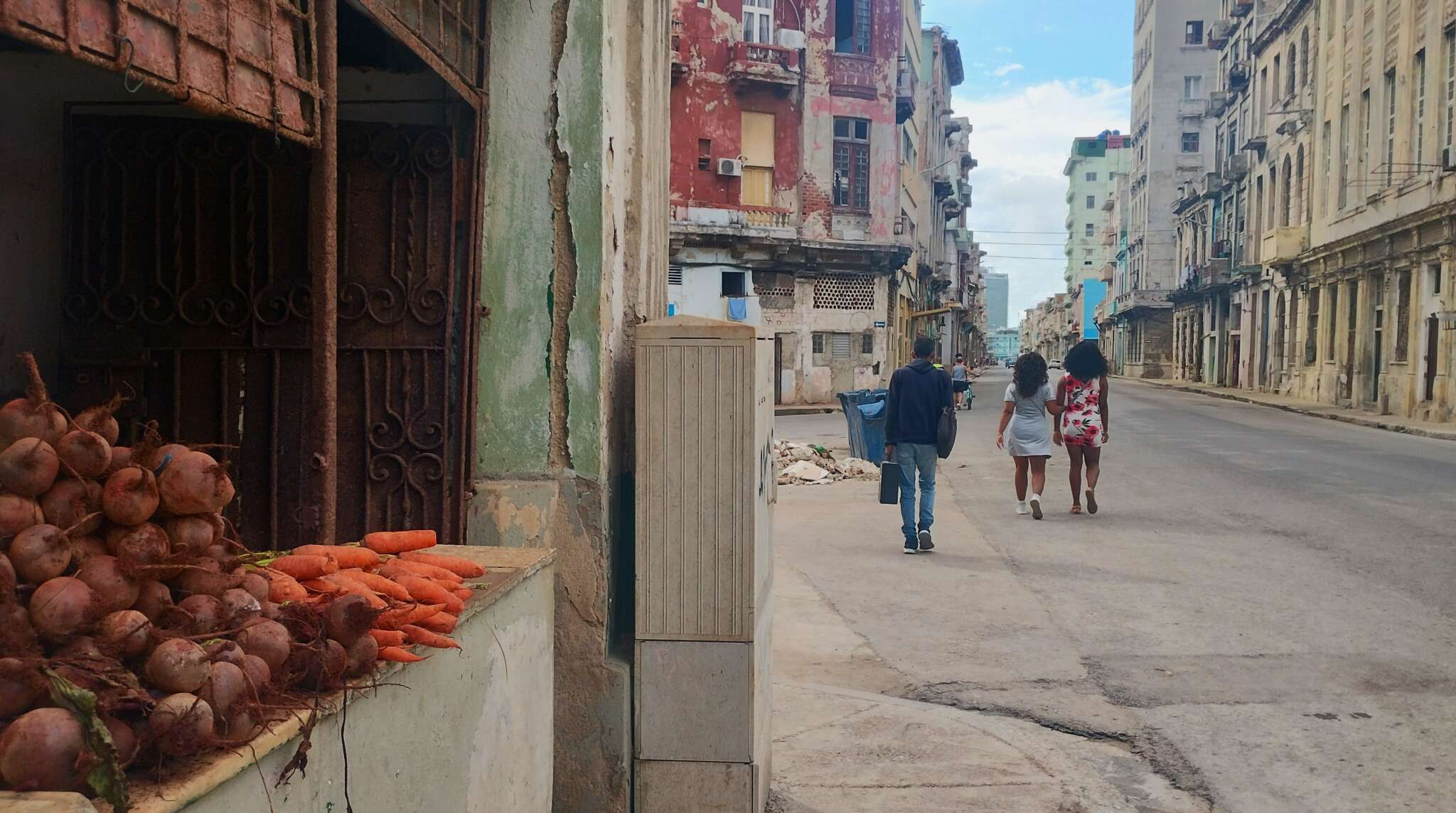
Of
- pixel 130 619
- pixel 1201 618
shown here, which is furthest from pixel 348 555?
pixel 1201 618

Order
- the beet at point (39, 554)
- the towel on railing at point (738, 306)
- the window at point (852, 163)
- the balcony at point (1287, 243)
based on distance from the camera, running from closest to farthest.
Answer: the beet at point (39, 554) < the towel on railing at point (738, 306) < the window at point (852, 163) < the balcony at point (1287, 243)

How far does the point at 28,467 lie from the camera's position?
69.2 inches

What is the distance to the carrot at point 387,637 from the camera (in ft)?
7.16

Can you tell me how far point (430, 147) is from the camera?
12.4 feet

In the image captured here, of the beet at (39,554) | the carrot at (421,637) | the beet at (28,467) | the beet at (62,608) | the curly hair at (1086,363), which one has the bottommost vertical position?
the carrot at (421,637)

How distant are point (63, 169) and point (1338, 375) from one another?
32.8 m

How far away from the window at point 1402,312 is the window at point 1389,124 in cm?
260

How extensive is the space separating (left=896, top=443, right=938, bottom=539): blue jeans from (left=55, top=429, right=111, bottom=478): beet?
723 cm

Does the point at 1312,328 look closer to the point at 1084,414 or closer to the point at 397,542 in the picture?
the point at 1084,414

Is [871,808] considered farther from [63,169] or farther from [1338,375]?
[1338,375]

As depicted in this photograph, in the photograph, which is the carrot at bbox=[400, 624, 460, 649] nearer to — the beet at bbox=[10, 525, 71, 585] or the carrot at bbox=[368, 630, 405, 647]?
the carrot at bbox=[368, 630, 405, 647]

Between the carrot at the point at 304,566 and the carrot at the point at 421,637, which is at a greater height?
the carrot at the point at 304,566

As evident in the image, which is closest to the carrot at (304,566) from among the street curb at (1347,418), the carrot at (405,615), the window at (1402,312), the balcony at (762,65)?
the carrot at (405,615)

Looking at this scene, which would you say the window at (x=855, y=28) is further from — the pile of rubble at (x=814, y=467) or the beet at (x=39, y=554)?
the beet at (x=39, y=554)
